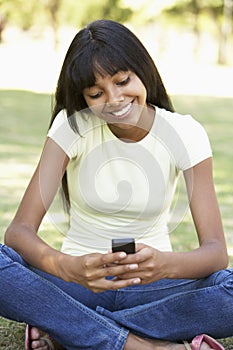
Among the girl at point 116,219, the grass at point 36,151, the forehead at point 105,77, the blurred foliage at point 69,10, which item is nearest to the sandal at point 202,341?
the girl at point 116,219

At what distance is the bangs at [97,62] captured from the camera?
290 cm

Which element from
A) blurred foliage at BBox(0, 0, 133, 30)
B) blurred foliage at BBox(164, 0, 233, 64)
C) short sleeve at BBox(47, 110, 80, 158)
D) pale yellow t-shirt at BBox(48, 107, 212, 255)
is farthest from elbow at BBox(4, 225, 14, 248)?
blurred foliage at BBox(0, 0, 133, 30)

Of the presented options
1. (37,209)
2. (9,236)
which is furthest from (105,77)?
(9,236)

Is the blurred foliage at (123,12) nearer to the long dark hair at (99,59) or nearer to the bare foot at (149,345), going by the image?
the long dark hair at (99,59)

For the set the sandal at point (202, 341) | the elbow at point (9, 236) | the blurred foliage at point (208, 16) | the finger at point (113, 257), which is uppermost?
the finger at point (113, 257)

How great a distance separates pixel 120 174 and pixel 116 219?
168 mm

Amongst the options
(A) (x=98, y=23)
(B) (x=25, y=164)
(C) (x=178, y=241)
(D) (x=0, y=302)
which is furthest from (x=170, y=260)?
(B) (x=25, y=164)

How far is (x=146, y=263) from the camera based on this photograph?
8.63 ft

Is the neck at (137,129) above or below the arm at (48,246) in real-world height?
above

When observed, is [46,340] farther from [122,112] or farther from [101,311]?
[122,112]

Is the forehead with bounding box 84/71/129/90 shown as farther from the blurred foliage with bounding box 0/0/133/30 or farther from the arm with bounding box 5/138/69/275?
the blurred foliage with bounding box 0/0/133/30

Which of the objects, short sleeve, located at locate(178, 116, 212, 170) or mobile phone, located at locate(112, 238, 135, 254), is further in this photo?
short sleeve, located at locate(178, 116, 212, 170)

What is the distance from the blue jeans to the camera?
2.82 meters

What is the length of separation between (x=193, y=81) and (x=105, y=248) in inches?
748
